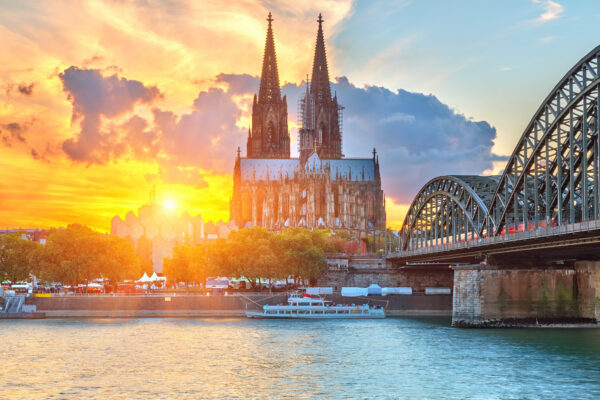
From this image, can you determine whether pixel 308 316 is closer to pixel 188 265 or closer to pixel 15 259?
pixel 188 265

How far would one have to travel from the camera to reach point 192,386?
160 ft

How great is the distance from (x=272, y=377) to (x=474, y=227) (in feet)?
153

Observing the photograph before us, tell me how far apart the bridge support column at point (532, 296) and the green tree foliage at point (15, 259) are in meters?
64.5

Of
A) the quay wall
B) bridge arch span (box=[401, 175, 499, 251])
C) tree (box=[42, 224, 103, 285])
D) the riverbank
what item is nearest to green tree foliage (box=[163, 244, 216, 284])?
tree (box=[42, 224, 103, 285])

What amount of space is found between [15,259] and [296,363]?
236 feet

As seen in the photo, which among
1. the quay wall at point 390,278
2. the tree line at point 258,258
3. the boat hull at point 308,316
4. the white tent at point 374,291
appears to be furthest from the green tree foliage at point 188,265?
the white tent at point 374,291

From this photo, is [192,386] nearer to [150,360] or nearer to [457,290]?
[150,360]

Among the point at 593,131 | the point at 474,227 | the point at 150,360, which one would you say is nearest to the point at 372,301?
the point at 474,227

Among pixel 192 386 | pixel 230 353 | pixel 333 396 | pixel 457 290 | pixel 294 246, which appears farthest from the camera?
pixel 294 246

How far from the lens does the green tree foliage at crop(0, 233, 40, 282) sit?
386 ft

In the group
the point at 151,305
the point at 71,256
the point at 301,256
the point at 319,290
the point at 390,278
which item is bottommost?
the point at 151,305

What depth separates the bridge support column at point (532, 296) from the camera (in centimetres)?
8112

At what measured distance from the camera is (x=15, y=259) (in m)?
118

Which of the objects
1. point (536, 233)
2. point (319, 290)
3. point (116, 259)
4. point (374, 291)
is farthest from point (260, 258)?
point (536, 233)
